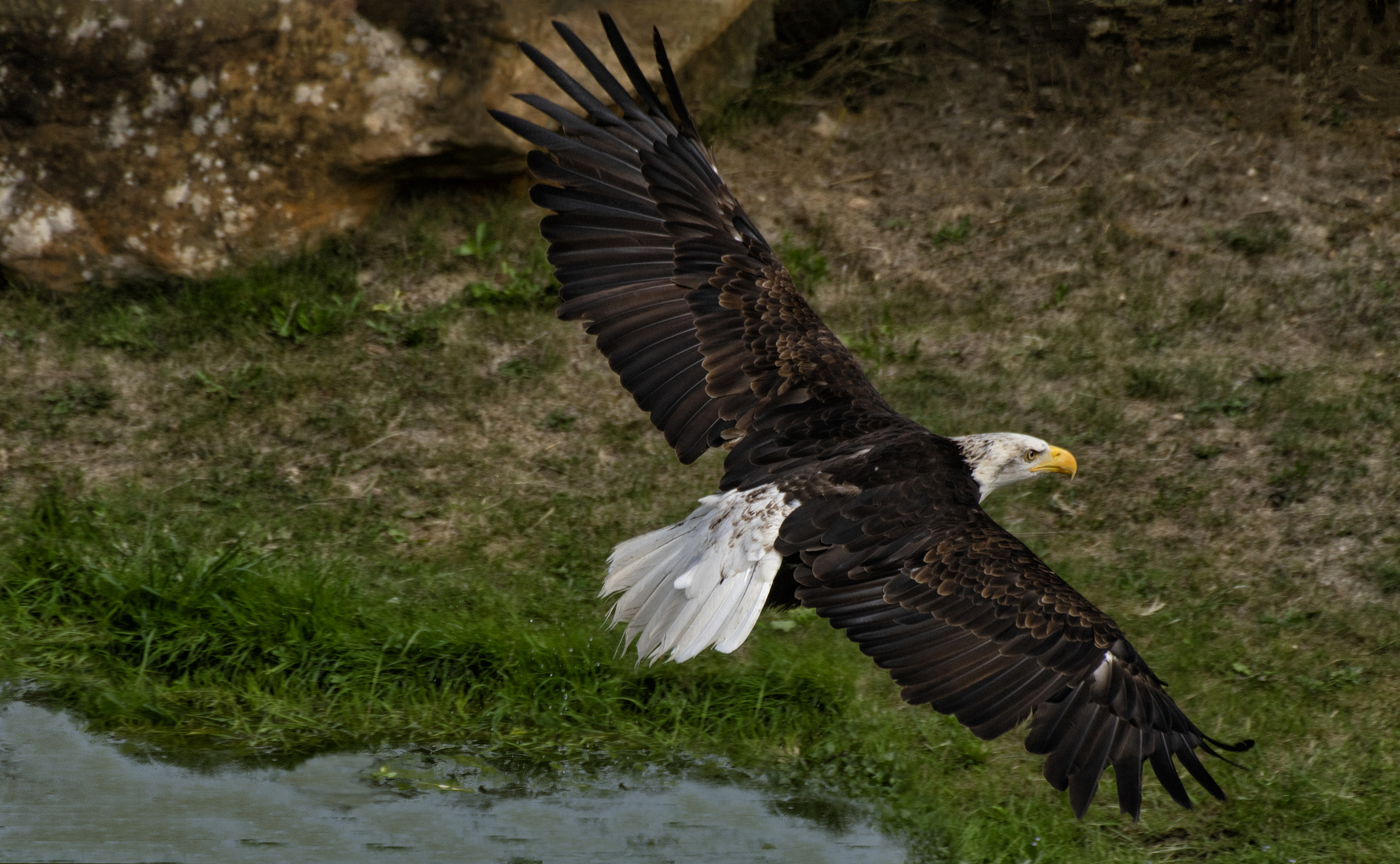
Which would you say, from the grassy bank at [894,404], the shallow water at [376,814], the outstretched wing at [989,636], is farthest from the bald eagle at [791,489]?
the grassy bank at [894,404]

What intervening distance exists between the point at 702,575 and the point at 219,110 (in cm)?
360

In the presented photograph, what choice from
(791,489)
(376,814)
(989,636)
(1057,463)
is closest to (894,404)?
(1057,463)

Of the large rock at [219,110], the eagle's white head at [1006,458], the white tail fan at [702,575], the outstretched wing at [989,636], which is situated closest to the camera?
the outstretched wing at [989,636]

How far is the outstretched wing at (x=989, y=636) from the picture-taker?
386 cm

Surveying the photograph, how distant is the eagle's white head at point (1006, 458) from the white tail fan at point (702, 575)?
73 centimetres

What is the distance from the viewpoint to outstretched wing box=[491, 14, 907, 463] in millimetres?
4910

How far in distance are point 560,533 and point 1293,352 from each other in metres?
3.29

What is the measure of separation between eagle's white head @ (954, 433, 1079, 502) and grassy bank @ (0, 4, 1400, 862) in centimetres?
85

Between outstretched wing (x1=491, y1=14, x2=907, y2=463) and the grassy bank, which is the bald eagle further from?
the grassy bank

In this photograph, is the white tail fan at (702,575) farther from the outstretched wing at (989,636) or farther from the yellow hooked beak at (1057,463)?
the yellow hooked beak at (1057,463)

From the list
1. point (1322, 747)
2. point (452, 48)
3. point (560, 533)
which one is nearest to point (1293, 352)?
point (1322, 747)

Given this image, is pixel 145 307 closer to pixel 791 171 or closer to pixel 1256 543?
pixel 791 171

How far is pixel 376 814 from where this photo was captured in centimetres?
461

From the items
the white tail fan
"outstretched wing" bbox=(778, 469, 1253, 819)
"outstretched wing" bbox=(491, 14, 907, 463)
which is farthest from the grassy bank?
"outstretched wing" bbox=(491, 14, 907, 463)
